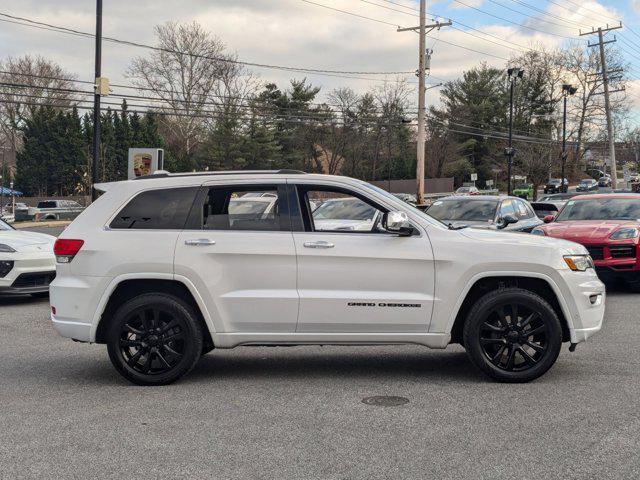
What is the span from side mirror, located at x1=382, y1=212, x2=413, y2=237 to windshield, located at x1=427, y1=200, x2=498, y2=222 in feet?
24.5

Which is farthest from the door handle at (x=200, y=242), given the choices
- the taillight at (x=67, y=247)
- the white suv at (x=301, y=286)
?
the taillight at (x=67, y=247)

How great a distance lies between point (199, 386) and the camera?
19.1ft

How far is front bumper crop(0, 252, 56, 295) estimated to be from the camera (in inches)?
397

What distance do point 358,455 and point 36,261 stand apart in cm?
771

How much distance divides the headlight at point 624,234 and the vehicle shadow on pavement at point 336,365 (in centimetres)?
537

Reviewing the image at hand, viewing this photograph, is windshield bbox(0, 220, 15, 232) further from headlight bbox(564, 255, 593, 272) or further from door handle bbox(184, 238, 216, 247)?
headlight bbox(564, 255, 593, 272)

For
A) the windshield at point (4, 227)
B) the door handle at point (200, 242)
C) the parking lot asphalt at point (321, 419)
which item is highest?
the door handle at point (200, 242)

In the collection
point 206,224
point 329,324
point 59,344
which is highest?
point 206,224

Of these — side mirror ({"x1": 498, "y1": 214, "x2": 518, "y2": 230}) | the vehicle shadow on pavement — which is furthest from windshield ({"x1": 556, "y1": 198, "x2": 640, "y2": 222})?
the vehicle shadow on pavement

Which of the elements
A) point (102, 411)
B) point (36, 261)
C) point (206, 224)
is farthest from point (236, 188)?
point (36, 261)

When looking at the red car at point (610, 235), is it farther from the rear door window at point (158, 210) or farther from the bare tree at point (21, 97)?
the bare tree at point (21, 97)

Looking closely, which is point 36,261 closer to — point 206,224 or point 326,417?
point 206,224

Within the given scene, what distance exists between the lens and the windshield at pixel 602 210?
40.1ft

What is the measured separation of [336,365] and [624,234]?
6.76m
